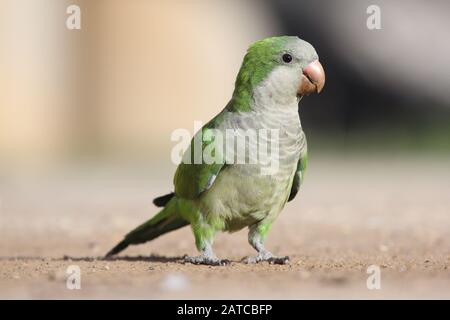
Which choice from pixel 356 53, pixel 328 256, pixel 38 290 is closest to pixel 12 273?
pixel 38 290

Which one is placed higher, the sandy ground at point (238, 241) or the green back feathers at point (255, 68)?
the green back feathers at point (255, 68)

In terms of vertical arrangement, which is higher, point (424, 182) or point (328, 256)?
point (328, 256)

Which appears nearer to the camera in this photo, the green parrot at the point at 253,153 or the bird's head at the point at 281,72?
the green parrot at the point at 253,153

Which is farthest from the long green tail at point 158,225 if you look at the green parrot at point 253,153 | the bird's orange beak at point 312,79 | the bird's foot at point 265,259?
the bird's orange beak at point 312,79

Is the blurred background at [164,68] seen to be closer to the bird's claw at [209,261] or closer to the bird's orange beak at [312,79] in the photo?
the bird's claw at [209,261]

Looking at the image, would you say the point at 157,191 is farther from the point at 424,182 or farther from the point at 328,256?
the point at 328,256

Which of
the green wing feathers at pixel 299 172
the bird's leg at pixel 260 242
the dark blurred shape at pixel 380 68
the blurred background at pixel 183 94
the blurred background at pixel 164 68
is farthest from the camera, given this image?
the dark blurred shape at pixel 380 68

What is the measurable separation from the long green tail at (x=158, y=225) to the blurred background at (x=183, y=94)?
16.5 feet

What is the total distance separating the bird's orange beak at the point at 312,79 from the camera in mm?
5574

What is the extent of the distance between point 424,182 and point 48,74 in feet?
27.5

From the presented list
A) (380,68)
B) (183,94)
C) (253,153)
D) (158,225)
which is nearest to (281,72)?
(253,153)

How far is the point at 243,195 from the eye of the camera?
544 centimetres

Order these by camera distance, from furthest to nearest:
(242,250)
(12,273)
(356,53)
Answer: (356,53) → (242,250) → (12,273)

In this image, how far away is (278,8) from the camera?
22703 mm
